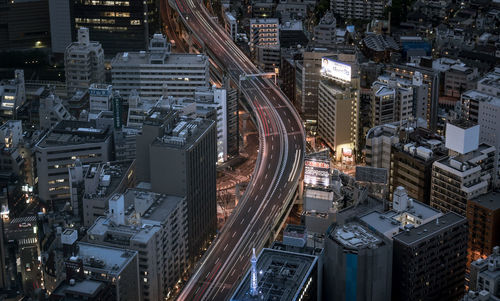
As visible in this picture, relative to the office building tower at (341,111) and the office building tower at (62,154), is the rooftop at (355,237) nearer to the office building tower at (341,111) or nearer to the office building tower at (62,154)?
the office building tower at (341,111)

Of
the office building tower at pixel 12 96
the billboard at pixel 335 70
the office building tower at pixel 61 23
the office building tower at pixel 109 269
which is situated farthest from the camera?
the office building tower at pixel 61 23

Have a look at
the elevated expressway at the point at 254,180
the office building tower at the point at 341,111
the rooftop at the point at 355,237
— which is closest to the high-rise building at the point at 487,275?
the rooftop at the point at 355,237

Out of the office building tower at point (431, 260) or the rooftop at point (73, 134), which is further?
the rooftop at point (73, 134)

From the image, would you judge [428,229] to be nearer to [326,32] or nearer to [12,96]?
[12,96]

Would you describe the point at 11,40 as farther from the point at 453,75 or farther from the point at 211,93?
the point at 453,75

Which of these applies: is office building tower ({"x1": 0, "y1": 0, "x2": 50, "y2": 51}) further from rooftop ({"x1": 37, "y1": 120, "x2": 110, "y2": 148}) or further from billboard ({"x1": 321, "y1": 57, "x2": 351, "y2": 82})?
billboard ({"x1": 321, "y1": 57, "x2": 351, "y2": 82})
